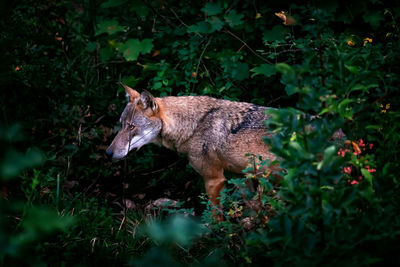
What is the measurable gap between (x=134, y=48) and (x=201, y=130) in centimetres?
136

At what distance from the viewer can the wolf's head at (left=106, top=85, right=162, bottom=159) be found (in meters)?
4.60

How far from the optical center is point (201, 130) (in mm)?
4668

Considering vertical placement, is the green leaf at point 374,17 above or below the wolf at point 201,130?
above

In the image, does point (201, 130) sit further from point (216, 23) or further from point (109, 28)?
point (109, 28)

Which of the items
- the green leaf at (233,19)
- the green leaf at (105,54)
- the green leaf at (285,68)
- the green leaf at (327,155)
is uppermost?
the green leaf at (285,68)

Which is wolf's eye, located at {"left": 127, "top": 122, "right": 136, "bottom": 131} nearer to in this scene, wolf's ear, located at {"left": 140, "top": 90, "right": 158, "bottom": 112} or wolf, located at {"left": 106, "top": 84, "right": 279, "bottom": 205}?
wolf, located at {"left": 106, "top": 84, "right": 279, "bottom": 205}

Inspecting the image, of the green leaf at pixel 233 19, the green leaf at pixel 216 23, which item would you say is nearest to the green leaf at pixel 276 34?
the green leaf at pixel 233 19

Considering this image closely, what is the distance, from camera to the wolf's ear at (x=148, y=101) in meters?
4.50

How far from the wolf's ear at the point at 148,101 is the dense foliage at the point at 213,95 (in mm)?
504

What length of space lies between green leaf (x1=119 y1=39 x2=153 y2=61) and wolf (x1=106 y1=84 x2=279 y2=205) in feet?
1.64

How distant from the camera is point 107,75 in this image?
5953mm

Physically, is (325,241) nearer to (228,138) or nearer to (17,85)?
(228,138)

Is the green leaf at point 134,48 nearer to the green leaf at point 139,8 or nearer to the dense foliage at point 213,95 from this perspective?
the dense foliage at point 213,95

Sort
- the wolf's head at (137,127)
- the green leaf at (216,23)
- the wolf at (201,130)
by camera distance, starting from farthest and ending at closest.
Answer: the wolf's head at (137,127) < the wolf at (201,130) < the green leaf at (216,23)
